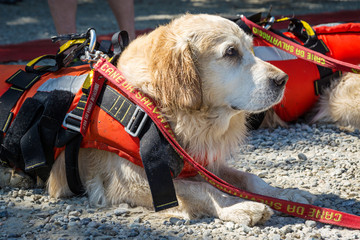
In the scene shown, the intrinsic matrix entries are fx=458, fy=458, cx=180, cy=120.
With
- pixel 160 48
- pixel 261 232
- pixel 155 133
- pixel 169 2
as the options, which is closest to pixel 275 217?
pixel 261 232

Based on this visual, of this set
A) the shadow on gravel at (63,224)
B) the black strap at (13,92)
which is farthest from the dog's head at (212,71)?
the black strap at (13,92)

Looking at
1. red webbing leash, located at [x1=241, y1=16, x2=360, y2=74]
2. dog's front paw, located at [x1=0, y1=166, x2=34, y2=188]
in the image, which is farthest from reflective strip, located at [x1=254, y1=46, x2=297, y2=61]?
dog's front paw, located at [x1=0, y1=166, x2=34, y2=188]

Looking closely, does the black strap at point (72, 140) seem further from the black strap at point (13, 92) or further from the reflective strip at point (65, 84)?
the black strap at point (13, 92)

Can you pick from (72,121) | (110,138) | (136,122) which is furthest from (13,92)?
(136,122)

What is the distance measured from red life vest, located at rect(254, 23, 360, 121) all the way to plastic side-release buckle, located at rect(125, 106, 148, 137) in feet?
5.76

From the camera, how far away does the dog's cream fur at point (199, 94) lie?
2.69 metres

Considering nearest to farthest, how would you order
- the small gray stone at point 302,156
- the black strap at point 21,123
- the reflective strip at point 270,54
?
1. the black strap at point 21,123
2. the small gray stone at point 302,156
3. the reflective strip at point 270,54

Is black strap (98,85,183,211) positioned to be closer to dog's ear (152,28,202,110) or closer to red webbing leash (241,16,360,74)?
dog's ear (152,28,202,110)

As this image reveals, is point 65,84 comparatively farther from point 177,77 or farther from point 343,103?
point 343,103

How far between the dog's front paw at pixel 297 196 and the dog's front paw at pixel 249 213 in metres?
0.30

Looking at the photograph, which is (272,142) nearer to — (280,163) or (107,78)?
(280,163)

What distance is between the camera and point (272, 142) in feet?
13.4

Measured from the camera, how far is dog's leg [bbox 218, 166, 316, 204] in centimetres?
294

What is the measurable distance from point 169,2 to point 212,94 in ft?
34.3
